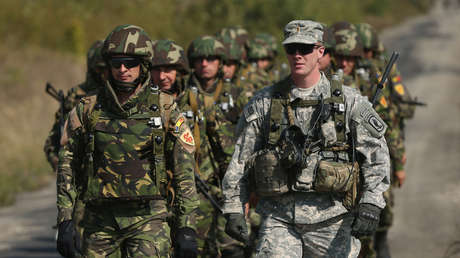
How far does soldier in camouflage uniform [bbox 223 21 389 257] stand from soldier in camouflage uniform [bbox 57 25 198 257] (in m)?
0.41

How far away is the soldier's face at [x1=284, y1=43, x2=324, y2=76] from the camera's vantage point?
5.65 meters

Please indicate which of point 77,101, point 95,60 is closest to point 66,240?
point 77,101

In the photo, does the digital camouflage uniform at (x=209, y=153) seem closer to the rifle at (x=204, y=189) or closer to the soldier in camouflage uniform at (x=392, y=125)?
the rifle at (x=204, y=189)

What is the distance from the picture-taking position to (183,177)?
557cm

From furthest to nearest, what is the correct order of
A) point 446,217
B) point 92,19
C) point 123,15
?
point 123,15 → point 92,19 → point 446,217

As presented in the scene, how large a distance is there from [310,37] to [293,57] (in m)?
0.16

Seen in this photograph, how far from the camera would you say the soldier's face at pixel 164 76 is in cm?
832

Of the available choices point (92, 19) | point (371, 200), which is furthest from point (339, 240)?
point (92, 19)

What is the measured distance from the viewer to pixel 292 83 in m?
5.80

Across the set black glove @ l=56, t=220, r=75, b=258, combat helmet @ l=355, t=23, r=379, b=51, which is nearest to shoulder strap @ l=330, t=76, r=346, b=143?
black glove @ l=56, t=220, r=75, b=258

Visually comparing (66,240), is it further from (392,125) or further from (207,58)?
(392,125)

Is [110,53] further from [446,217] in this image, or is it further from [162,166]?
[446,217]

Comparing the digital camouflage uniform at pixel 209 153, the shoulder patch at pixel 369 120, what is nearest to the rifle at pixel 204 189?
the digital camouflage uniform at pixel 209 153

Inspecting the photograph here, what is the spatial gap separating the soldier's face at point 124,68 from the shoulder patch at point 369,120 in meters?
1.37
